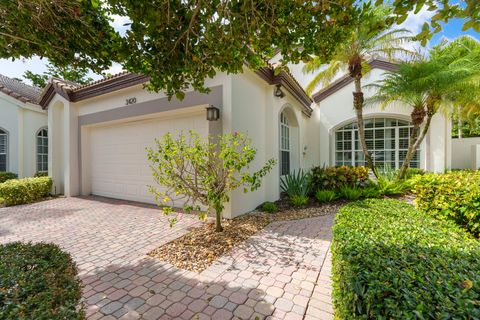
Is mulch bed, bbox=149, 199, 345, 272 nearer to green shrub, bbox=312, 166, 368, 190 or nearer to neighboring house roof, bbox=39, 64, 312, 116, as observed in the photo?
green shrub, bbox=312, 166, 368, 190

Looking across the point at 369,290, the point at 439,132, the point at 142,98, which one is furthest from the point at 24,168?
the point at 439,132

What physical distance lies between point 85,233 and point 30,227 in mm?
1854

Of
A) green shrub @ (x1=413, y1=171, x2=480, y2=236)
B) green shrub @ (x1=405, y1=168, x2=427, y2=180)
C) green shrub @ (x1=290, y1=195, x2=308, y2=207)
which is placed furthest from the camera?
green shrub @ (x1=405, y1=168, x2=427, y2=180)

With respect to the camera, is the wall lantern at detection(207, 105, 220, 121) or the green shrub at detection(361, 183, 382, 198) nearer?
the wall lantern at detection(207, 105, 220, 121)

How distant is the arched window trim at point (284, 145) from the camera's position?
30.0ft

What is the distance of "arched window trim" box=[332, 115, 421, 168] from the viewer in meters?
11.0

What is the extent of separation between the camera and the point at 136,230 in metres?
5.35

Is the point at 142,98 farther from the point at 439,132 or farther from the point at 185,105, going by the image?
the point at 439,132

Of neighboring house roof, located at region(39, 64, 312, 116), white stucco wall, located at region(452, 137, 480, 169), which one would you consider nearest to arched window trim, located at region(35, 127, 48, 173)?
neighboring house roof, located at region(39, 64, 312, 116)

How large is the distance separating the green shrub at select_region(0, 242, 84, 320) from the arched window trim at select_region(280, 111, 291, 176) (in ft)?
25.0

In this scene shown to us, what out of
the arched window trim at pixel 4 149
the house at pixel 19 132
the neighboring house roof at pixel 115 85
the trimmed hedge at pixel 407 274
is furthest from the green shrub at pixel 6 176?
the trimmed hedge at pixel 407 274

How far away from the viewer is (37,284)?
1.73m

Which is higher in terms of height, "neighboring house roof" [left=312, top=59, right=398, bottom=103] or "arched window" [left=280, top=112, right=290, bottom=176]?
"neighboring house roof" [left=312, top=59, right=398, bottom=103]

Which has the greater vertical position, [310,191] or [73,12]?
[73,12]
